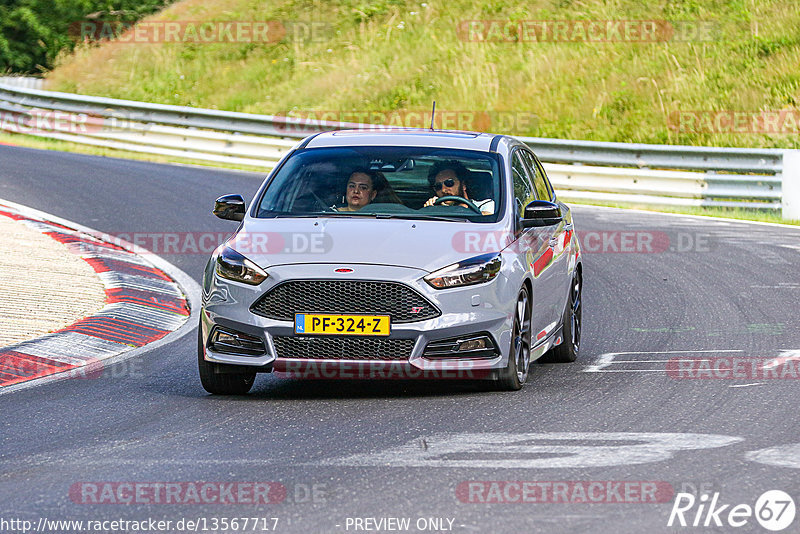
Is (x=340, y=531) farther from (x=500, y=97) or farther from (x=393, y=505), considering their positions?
(x=500, y=97)

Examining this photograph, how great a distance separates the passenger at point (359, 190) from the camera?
9383mm

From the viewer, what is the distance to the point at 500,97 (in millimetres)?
30828

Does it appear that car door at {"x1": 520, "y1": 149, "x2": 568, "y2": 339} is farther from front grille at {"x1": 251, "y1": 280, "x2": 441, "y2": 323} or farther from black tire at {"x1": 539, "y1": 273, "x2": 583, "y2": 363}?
front grille at {"x1": 251, "y1": 280, "x2": 441, "y2": 323}

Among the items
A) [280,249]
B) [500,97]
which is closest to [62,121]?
[500,97]

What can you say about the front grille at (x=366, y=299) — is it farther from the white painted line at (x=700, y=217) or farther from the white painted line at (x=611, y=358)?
the white painted line at (x=700, y=217)

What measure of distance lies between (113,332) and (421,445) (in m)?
4.80

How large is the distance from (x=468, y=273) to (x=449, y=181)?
1.21 m

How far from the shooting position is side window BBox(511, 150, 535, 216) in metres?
9.67

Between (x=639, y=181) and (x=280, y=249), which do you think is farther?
(x=639, y=181)

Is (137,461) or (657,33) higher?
(657,33)

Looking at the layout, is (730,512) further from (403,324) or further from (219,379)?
(219,379)

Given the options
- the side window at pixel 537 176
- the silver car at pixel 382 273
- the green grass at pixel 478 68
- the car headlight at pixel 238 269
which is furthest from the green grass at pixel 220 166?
the car headlight at pixel 238 269

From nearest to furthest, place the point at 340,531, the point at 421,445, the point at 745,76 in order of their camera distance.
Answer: the point at 340,531, the point at 421,445, the point at 745,76

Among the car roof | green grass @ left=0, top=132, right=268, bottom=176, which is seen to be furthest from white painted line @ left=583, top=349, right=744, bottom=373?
green grass @ left=0, top=132, right=268, bottom=176
